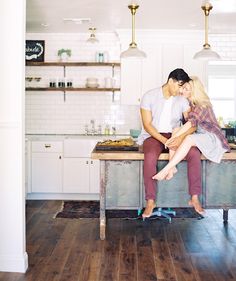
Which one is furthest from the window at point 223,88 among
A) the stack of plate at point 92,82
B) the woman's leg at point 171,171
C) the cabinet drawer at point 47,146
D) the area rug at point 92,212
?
the woman's leg at point 171,171

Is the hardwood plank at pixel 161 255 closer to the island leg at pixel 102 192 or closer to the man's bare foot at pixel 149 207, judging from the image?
the man's bare foot at pixel 149 207

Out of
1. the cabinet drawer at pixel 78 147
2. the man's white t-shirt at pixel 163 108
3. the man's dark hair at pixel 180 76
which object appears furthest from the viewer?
the cabinet drawer at pixel 78 147

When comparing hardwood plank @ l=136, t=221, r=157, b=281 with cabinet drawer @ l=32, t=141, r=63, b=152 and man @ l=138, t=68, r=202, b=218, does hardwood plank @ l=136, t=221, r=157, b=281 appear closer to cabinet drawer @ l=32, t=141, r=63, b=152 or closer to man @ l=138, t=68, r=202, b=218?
man @ l=138, t=68, r=202, b=218

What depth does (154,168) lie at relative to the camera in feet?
14.8

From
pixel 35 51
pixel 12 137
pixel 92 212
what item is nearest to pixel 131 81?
pixel 35 51

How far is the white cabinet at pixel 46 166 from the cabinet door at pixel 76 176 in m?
0.10

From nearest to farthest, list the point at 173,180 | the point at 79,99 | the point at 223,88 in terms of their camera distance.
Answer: the point at 173,180, the point at 79,99, the point at 223,88

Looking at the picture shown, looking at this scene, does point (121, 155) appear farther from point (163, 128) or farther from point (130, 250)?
point (130, 250)

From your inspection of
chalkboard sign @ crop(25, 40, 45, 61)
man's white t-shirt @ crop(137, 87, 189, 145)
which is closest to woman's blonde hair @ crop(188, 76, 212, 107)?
man's white t-shirt @ crop(137, 87, 189, 145)

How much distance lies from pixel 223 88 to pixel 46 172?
3.46 m

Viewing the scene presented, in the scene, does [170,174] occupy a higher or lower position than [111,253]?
higher

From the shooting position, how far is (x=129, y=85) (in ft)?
24.1

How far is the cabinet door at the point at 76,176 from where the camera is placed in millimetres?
7078

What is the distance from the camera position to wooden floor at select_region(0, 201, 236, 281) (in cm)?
377
